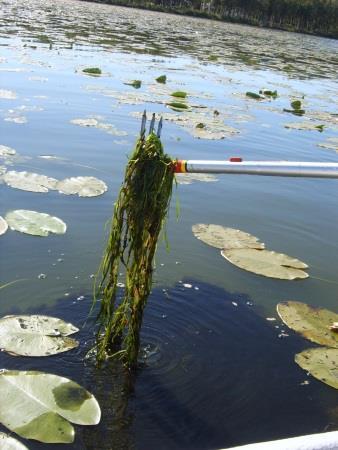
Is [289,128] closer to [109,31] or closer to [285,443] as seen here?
[285,443]

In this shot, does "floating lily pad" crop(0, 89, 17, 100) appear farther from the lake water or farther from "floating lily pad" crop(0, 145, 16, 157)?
"floating lily pad" crop(0, 145, 16, 157)

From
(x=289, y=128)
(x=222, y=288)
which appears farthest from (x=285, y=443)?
(x=289, y=128)

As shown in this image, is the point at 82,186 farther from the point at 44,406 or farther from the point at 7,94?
the point at 7,94

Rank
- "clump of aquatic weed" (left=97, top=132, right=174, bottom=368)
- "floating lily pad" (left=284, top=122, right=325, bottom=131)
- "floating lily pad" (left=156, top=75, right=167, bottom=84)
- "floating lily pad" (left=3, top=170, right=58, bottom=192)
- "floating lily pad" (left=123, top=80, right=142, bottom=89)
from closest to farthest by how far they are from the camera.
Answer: "clump of aquatic weed" (left=97, top=132, right=174, bottom=368) → "floating lily pad" (left=3, top=170, right=58, bottom=192) → "floating lily pad" (left=284, top=122, right=325, bottom=131) → "floating lily pad" (left=123, top=80, right=142, bottom=89) → "floating lily pad" (left=156, top=75, right=167, bottom=84)

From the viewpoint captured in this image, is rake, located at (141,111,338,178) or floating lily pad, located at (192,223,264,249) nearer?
rake, located at (141,111,338,178)

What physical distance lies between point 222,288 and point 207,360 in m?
1.06

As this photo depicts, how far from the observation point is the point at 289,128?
11453 millimetres

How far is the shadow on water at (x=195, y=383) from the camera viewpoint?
3.02 metres

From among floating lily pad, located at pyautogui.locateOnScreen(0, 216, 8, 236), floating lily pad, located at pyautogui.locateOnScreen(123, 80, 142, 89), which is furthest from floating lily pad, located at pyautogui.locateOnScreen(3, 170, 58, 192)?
floating lily pad, located at pyautogui.locateOnScreen(123, 80, 142, 89)

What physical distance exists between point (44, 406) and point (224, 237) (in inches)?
119

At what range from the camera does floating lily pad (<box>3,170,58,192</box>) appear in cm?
598

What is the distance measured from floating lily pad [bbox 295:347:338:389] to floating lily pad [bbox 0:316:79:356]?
1593mm

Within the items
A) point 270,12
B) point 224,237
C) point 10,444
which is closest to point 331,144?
point 224,237

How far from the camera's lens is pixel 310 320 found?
14.0ft
